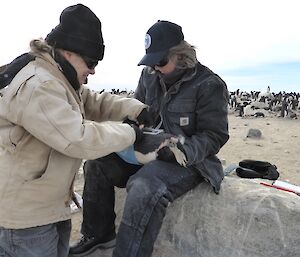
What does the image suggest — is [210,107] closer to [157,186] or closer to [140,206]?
[157,186]

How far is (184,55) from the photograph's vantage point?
10.7 feet

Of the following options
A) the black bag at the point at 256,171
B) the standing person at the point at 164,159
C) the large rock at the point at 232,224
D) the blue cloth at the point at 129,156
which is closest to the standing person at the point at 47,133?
the blue cloth at the point at 129,156

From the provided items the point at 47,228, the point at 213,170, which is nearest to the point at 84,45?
the point at 47,228

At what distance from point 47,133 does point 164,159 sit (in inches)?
47.3

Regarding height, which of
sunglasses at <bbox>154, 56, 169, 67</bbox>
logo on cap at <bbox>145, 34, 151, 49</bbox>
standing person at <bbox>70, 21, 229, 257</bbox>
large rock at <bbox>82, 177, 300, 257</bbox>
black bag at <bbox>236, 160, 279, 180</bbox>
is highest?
logo on cap at <bbox>145, 34, 151, 49</bbox>

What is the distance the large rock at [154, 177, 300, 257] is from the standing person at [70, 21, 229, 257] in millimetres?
176

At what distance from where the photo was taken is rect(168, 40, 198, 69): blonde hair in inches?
127

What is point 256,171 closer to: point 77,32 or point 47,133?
point 77,32

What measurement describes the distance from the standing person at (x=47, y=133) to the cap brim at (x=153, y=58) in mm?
669

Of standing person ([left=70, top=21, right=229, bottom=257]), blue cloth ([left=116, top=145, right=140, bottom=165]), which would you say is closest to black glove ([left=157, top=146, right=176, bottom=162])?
standing person ([left=70, top=21, right=229, bottom=257])

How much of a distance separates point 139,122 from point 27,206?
43.0 inches

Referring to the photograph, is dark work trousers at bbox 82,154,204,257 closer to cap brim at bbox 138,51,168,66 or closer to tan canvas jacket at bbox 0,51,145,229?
tan canvas jacket at bbox 0,51,145,229

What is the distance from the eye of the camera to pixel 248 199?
3393 mm

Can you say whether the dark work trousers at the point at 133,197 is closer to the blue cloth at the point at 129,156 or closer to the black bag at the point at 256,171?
the blue cloth at the point at 129,156
